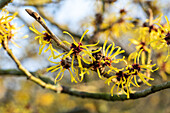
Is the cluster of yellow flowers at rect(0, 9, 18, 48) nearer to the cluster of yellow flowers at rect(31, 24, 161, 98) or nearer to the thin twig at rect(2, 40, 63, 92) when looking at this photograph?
the thin twig at rect(2, 40, 63, 92)

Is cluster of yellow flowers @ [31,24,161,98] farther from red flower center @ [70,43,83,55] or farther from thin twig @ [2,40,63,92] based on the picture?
thin twig @ [2,40,63,92]

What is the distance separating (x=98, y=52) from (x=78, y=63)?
15 centimetres

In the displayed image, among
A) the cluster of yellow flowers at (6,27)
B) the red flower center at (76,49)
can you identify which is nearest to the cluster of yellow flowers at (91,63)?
the red flower center at (76,49)

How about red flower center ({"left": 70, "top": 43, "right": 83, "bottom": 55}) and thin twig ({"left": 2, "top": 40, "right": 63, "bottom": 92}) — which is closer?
red flower center ({"left": 70, "top": 43, "right": 83, "bottom": 55})

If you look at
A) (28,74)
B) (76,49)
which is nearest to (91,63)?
(76,49)

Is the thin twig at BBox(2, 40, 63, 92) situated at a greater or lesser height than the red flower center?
lesser

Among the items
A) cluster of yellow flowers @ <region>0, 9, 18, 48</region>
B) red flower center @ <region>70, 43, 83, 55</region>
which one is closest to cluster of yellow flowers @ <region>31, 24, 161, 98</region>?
red flower center @ <region>70, 43, 83, 55</region>

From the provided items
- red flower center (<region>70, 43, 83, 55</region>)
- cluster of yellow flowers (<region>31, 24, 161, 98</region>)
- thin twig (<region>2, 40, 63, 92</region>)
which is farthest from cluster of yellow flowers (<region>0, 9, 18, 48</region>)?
red flower center (<region>70, 43, 83, 55</region>)

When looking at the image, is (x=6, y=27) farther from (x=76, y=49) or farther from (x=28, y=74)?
(x=76, y=49)

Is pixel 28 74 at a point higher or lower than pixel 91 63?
lower

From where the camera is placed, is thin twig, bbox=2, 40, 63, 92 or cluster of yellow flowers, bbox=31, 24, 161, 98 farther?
thin twig, bbox=2, 40, 63, 92

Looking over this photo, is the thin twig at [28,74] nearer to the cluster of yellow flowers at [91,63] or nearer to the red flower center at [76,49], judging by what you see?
the cluster of yellow flowers at [91,63]

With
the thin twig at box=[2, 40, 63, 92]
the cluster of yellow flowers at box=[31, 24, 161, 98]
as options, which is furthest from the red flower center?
the thin twig at box=[2, 40, 63, 92]

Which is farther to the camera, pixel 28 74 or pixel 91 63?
pixel 28 74
